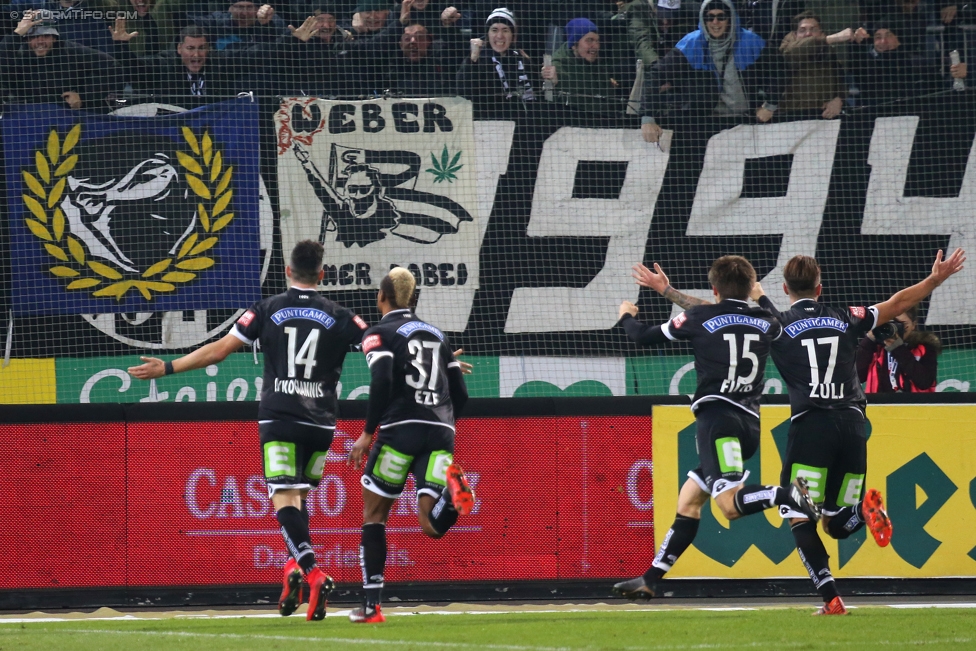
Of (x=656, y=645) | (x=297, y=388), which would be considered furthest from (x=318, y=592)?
(x=656, y=645)

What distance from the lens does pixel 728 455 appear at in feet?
23.0

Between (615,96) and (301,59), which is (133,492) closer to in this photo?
(301,59)

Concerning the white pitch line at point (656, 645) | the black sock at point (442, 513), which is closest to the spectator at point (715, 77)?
the black sock at point (442, 513)

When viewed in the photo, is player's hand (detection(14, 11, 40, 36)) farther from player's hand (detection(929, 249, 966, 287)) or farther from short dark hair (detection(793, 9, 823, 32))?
player's hand (detection(929, 249, 966, 287))

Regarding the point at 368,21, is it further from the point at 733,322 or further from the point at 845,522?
the point at 845,522

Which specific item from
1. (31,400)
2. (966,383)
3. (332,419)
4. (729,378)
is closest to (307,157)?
(31,400)

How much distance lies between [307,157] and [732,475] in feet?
18.4

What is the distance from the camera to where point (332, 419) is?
7.32m

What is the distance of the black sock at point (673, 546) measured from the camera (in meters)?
7.15

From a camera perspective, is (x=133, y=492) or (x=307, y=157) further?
(x=307, y=157)

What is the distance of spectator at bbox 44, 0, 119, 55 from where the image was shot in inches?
456

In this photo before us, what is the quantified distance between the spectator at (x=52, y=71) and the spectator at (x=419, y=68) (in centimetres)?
253

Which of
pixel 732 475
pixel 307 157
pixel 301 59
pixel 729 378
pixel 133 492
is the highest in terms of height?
pixel 301 59

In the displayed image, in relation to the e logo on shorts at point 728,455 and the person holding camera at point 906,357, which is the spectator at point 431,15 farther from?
the e logo on shorts at point 728,455
